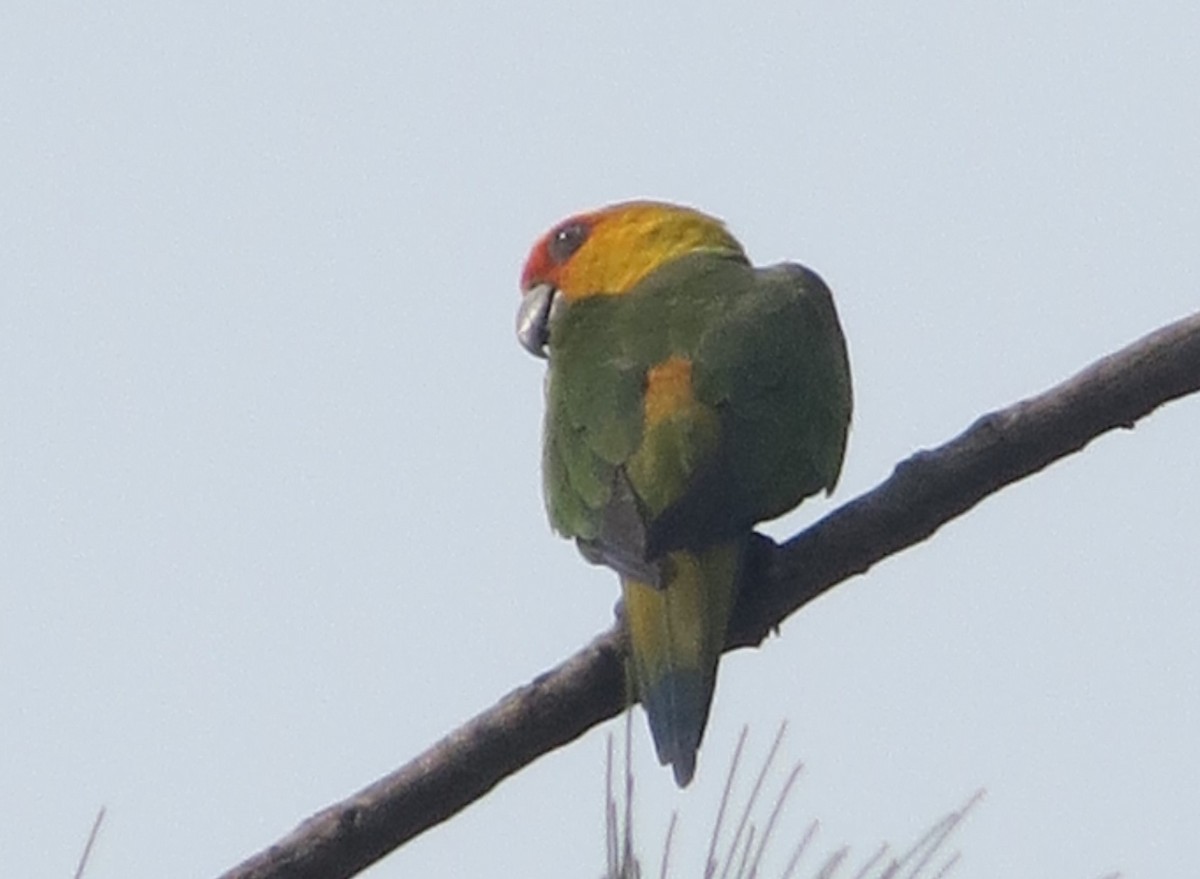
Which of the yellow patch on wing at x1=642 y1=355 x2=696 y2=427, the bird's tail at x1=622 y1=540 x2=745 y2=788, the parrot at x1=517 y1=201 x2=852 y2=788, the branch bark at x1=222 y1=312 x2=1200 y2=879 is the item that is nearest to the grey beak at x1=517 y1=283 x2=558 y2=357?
the parrot at x1=517 y1=201 x2=852 y2=788

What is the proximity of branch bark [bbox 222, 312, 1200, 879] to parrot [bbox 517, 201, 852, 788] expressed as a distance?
126 millimetres

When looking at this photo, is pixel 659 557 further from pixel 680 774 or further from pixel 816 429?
pixel 816 429

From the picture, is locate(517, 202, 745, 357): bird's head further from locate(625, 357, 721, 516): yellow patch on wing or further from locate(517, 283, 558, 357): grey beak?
locate(625, 357, 721, 516): yellow patch on wing

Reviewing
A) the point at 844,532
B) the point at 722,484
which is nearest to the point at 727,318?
the point at 722,484

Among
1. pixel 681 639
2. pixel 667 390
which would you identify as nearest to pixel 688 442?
pixel 667 390

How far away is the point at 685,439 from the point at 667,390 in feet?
0.47

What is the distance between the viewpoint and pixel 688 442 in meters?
2.71

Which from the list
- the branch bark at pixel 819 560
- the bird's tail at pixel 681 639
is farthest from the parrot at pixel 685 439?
the branch bark at pixel 819 560

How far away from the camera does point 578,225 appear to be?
166 inches

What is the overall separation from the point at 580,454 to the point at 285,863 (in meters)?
1.06

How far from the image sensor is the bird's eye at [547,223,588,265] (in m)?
4.17

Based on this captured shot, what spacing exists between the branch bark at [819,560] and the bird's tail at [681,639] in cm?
12

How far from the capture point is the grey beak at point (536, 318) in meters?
3.95

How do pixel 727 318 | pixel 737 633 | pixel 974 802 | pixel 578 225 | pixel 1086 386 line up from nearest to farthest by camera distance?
pixel 974 802 → pixel 1086 386 → pixel 737 633 → pixel 727 318 → pixel 578 225
